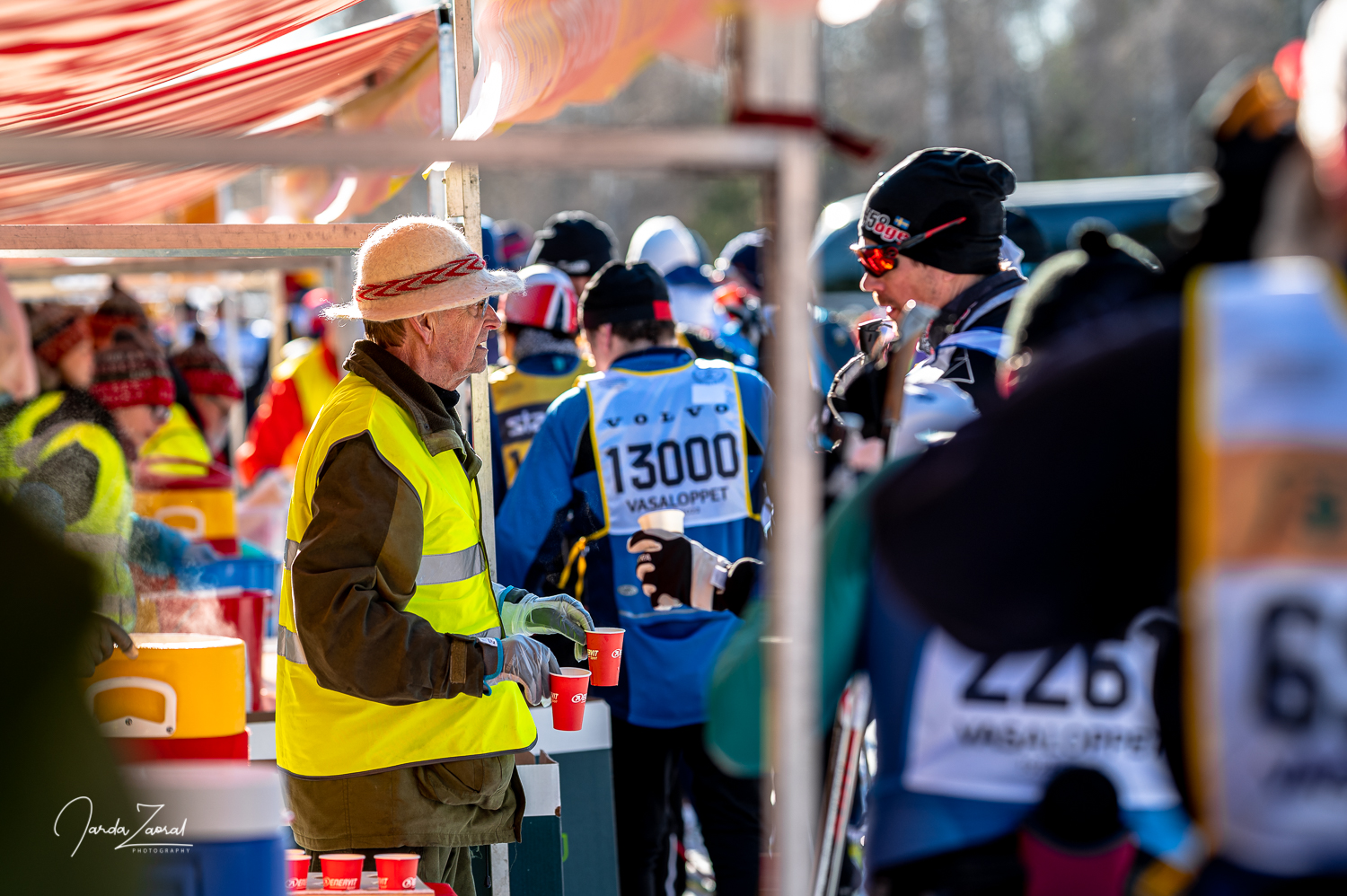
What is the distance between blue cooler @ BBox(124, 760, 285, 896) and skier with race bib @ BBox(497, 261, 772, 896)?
195 cm

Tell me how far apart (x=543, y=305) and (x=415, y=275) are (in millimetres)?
1990

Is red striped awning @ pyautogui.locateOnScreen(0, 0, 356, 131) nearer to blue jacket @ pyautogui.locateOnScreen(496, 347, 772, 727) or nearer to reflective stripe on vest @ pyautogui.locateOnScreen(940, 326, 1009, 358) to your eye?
blue jacket @ pyautogui.locateOnScreen(496, 347, 772, 727)

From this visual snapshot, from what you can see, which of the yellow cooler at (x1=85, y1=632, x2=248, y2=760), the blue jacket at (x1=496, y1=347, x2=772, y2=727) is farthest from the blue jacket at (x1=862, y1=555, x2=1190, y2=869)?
the blue jacket at (x1=496, y1=347, x2=772, y2=727)

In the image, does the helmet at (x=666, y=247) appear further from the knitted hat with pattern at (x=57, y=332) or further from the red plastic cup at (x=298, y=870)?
the red plastic cup at (x=298, y=870)

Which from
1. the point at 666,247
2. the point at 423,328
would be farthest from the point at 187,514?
the point at 666,247

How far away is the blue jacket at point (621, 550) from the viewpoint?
3.77 meters

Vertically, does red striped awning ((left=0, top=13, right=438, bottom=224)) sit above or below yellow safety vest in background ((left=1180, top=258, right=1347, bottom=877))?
above

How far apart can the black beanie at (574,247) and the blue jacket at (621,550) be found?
210cm

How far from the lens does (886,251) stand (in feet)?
10.5

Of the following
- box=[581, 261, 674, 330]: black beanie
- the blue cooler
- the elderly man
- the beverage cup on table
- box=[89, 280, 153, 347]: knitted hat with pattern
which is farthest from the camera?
box=[89, 280, 153, 347]: knitted hat with pattern

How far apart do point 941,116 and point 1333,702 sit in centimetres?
3262

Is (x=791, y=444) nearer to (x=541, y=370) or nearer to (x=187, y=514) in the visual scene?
(x=541, y=370)

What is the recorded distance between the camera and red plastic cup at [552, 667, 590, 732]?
2.97m
